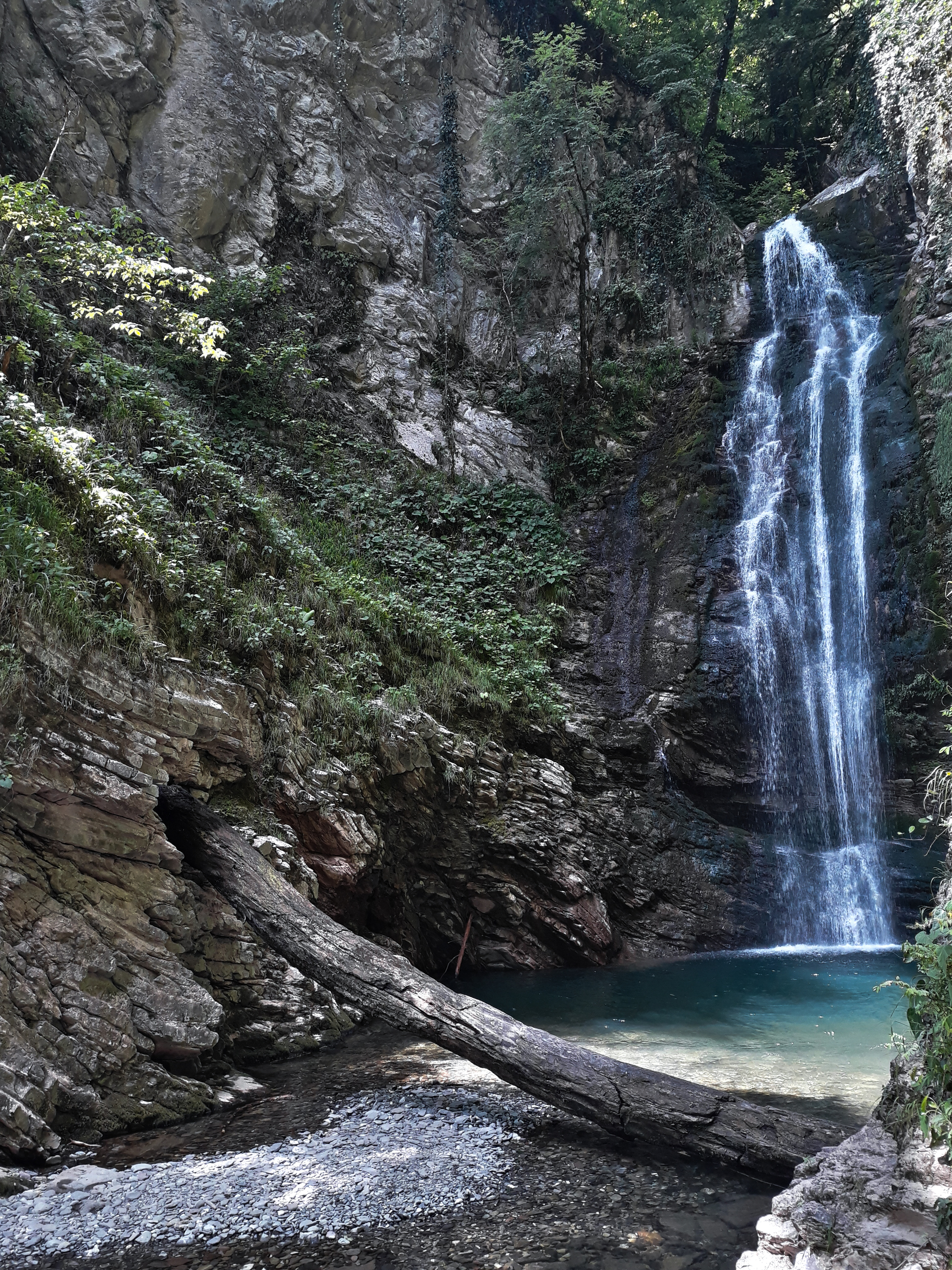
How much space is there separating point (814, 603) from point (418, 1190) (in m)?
11.1

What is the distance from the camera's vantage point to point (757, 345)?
1616 centimetres

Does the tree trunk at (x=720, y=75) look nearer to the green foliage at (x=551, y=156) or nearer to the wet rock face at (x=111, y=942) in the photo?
the green foliage at (x=551, y=156)

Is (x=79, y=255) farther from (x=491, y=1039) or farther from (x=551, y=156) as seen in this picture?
(x=551, y=156)

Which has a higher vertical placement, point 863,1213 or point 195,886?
point 195,886

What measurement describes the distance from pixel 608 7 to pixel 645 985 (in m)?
24.8

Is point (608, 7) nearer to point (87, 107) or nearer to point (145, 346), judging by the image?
point (87, 107)

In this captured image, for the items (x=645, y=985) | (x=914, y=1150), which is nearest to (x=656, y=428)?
(x=645, y=985)

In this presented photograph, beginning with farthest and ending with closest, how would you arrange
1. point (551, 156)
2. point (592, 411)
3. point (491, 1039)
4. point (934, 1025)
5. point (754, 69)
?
→ point (754, 69) < point (551, 156) < point (592, 411) < point (491, 1039) < point (934, 1025)

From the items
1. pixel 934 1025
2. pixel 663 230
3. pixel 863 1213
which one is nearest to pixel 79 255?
pixel 934 1025

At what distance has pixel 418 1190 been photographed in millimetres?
3383

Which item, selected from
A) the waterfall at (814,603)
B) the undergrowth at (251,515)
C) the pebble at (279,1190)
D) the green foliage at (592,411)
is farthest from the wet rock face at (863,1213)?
the green foliage at (592,411)

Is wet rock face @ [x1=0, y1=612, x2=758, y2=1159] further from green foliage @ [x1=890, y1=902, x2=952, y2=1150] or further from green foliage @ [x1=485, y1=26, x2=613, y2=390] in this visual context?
green foliage @ [x1=485, y1=26, x2=613, y2=390]

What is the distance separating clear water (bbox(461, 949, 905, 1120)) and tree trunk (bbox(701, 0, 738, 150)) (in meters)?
19.7

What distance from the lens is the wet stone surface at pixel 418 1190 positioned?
115 inches
